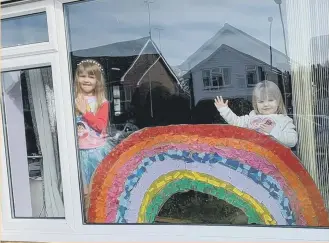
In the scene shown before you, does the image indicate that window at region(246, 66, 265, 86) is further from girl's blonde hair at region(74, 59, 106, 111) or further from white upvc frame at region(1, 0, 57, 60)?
white upvc frame at region(1, 0, 57, 60)

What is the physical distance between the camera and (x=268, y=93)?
2908mm

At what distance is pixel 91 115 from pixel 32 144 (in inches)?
21.6

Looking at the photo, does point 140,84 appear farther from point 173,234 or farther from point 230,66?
point 173,234

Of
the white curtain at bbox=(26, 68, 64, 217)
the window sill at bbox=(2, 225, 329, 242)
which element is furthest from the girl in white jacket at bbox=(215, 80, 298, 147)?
the white curtain at bbox=(26, 68, 64, 217)

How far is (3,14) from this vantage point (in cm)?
335

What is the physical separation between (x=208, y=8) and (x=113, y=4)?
63 cm

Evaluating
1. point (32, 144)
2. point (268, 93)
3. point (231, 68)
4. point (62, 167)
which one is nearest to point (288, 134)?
point (268, 93)

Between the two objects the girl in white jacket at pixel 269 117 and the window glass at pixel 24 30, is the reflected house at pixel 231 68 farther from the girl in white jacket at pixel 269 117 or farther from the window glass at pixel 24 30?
the window glass at pixel 24 30

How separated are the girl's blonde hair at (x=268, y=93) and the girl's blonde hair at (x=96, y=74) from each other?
3.28 ft

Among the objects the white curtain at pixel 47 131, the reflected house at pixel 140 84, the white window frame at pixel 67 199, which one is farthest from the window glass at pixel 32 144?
the reflected house at pixel 140 84

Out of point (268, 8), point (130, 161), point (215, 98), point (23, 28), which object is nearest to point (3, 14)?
point (23, 28)

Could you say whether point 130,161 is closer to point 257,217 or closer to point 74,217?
point 74,217

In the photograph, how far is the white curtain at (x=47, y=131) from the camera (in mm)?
3438

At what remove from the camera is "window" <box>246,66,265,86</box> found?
291 centimetres
